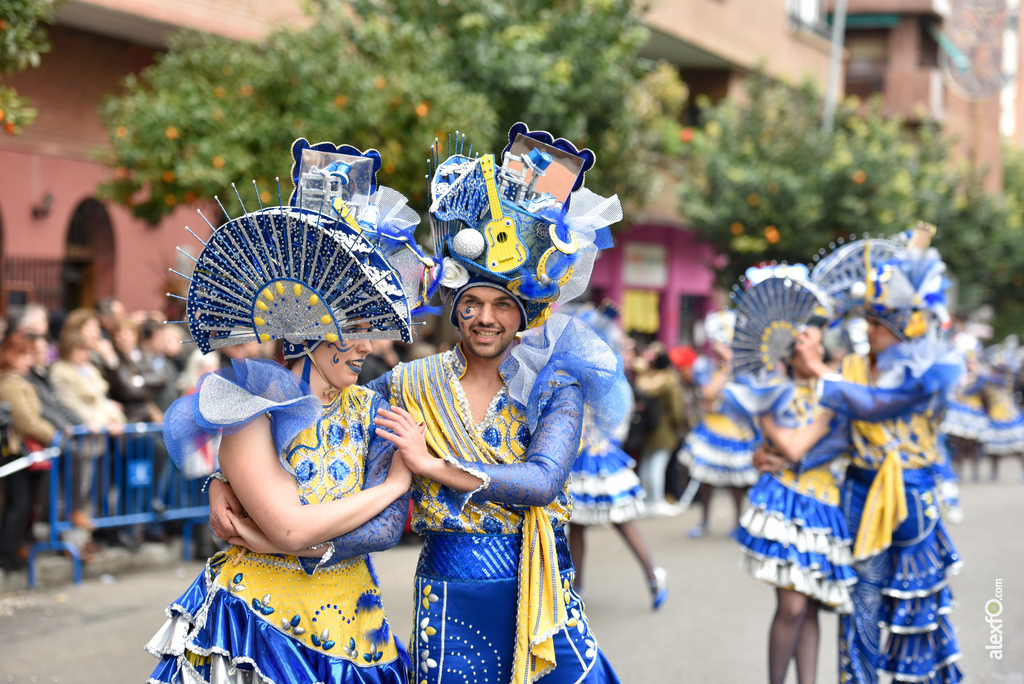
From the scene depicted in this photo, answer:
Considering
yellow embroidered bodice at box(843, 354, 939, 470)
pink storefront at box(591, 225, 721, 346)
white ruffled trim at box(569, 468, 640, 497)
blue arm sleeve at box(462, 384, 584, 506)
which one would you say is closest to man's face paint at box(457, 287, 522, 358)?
blue arm sleeve at box(462, 384, 584, 506)

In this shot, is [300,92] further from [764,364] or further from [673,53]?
[673,53]

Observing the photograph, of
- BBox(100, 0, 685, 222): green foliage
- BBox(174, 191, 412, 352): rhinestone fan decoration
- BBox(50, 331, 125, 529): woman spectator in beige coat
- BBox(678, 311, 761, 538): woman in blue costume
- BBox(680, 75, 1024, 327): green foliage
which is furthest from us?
BBox(680, 75, 1024, 327): green foliage

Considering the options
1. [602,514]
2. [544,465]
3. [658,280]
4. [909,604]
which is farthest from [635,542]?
[658,280]

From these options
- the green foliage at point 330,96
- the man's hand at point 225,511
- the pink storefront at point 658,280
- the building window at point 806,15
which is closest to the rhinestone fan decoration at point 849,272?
the man's hand at point 225,511

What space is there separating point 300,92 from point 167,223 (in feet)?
17.0

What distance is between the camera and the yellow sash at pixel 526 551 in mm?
2898

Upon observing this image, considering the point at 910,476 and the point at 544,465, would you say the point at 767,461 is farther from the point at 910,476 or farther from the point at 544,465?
the point at 544,465

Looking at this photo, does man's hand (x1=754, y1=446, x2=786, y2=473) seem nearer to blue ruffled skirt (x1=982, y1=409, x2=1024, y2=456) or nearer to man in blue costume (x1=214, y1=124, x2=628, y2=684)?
man in blue costume (x1=214, y1=124, x2=628, y2=684)

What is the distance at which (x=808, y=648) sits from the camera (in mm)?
5000

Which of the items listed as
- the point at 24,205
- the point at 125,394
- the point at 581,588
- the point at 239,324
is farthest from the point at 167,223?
the point at 239,324

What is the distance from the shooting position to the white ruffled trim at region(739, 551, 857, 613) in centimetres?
486

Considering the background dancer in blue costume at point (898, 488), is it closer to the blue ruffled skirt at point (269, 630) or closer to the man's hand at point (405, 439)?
the man's hand at point (405, 439)

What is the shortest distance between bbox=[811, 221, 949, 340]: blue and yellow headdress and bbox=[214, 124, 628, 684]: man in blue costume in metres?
2.40

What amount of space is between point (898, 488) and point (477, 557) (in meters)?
2.74
